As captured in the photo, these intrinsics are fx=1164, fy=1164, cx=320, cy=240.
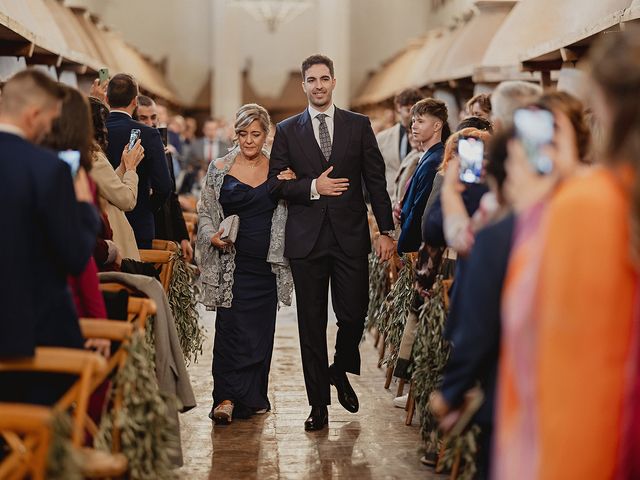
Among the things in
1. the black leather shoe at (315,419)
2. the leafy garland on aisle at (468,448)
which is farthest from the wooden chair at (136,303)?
the black leather shoe at (315,419)

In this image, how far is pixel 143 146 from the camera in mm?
6582

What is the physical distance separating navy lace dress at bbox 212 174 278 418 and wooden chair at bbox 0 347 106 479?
286 centimetres

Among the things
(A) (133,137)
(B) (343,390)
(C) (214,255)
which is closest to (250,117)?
(A) (133,137)

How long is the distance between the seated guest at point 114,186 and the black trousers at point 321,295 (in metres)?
0.89

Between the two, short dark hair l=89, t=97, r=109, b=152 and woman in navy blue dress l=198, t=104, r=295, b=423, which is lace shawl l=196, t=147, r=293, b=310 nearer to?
woman in navy blue dress l=198, t=104, r=295, b=423

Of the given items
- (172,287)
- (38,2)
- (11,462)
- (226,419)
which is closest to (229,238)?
(172,287)

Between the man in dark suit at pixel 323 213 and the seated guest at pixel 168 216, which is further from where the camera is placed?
the seated guest at pixel 168 216

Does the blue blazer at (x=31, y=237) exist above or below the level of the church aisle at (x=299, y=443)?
above

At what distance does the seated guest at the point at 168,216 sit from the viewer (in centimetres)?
742

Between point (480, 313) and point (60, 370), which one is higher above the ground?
→ point (480, 313)

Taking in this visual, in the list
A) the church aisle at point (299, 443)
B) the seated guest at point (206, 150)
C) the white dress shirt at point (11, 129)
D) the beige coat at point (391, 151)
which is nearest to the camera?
the white dress shirt at point (11, 129)

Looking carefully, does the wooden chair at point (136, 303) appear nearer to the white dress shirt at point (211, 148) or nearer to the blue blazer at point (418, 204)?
the blue blazer at point (418, 204)

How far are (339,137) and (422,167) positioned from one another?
472 mm

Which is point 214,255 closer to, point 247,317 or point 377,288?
point 247,317
